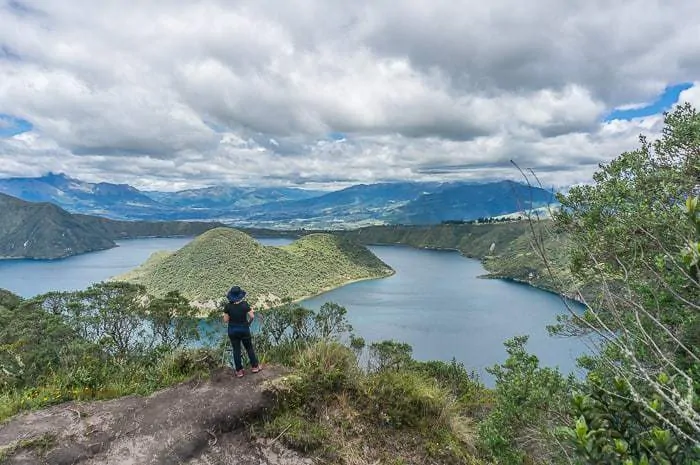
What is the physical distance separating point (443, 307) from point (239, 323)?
92.4 metres

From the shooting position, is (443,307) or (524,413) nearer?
(524,413)

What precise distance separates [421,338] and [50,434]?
225ft

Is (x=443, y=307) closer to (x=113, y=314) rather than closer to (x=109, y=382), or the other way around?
(x=113, y=314)

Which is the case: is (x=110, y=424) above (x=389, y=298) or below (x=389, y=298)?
above

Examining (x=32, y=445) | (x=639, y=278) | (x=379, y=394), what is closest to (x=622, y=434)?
(x=379, y=394)

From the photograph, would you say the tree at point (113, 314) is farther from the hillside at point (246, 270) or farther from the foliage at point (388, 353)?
the hillside at point (246, 270)

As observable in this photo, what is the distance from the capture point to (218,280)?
102250mm

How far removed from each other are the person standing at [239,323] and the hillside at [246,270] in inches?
3228

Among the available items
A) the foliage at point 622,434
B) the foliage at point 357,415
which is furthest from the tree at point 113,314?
the foliage at point 622,434

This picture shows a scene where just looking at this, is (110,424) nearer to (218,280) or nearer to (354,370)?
(354,370)

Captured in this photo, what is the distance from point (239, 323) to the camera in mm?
9273

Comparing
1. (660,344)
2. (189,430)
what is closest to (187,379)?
(189,430)

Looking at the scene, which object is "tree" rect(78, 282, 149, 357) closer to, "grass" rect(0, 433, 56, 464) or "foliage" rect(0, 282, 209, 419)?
"foliage" rect(0, 282, 209, 419)

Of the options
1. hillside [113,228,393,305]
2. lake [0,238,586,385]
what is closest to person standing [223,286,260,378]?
lake [0,238,586,385]
